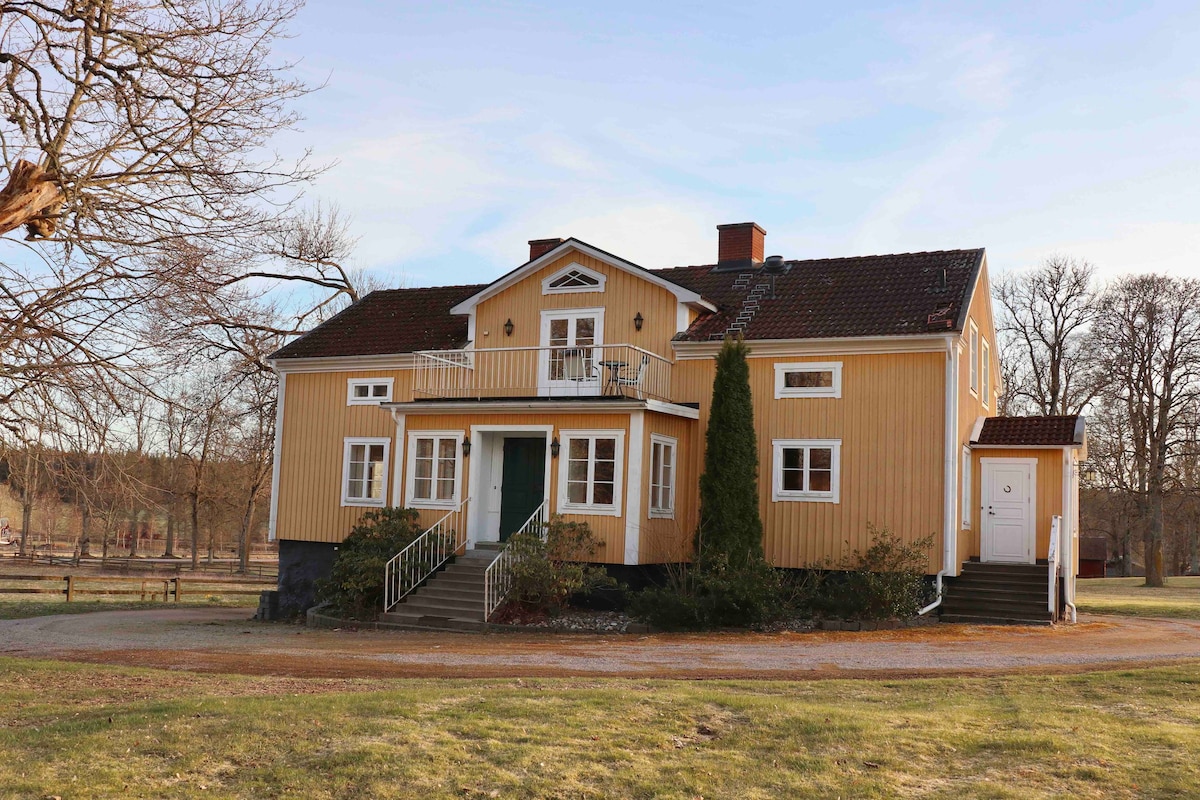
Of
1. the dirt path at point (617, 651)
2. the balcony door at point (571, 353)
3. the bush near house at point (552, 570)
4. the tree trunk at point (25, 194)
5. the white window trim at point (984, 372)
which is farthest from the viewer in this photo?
the white window trim at point (984, 372)

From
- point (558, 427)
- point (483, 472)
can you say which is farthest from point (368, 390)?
point (558, 427)

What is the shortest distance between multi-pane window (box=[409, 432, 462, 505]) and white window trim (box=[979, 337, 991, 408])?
37.7 ft

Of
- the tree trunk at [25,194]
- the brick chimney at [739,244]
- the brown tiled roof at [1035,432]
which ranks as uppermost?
the brick chimney at [739,244]

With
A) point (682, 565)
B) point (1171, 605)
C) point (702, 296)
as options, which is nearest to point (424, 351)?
point (702, 296)

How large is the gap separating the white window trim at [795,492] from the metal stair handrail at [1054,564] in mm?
3837

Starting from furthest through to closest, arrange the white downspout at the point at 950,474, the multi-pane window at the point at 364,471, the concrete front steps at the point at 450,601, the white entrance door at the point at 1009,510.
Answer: the multi-pane window at the point at 364,471
the white entrance door at the point at 1009,510
the white downspout at the point at 950,474
the concrete front steps at the point at 450,601

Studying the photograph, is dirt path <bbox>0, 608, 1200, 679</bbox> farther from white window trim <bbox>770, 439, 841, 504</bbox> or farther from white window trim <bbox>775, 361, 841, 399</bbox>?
white window trim <bbox>775, 361, 841, 399</bbox>

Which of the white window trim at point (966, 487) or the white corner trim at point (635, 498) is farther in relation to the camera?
the white window trim at point (966, 487)

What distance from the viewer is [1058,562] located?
20156 mm

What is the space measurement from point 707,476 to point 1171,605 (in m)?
14.3

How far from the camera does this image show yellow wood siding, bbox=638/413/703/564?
64.5ft

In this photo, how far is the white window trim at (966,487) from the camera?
67.2ft

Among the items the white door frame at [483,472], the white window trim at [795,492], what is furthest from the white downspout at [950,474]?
the white door frame at [483,472]

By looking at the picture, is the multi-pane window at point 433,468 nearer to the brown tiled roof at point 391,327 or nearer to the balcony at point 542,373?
the balcony at point 542,373
